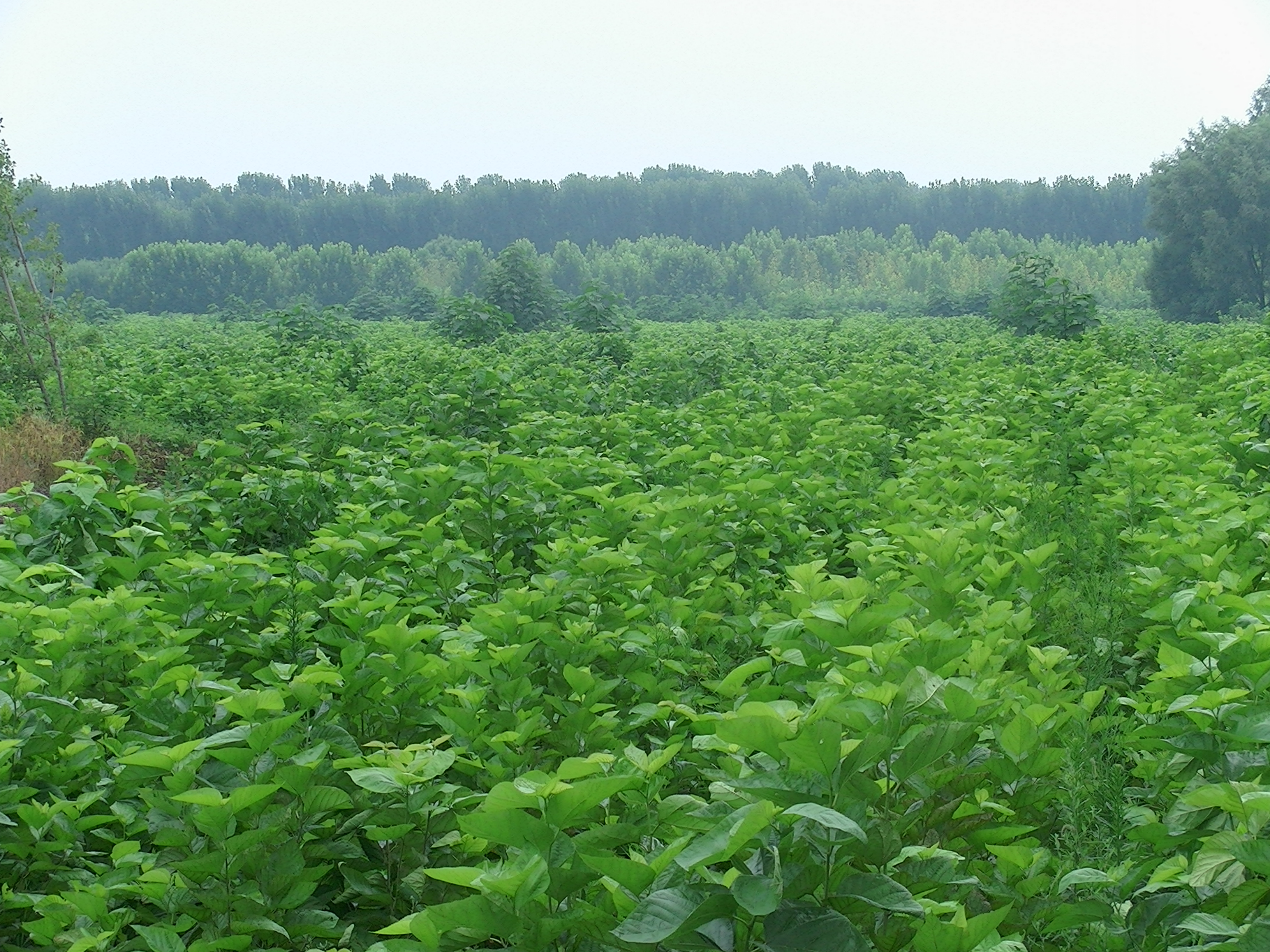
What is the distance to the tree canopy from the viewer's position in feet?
106

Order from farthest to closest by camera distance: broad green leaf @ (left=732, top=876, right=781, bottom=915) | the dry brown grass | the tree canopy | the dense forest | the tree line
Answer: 1. the dense forest
2. the tree line
3. the tree canopy
4. the dry brown grass
5. broad green leaf @ (left=732, top=876, right=781, bottom=915)

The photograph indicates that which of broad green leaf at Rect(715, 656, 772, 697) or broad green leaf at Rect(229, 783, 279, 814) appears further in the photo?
broad green leaf at Rect(715, 656, 772, 697)

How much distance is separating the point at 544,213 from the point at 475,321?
77.5 m

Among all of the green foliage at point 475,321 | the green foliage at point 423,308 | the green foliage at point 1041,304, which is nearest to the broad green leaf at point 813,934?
the green foliage at point 1041,304

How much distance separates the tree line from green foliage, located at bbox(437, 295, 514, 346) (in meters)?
28.6

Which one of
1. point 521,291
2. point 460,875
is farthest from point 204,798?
point 521,291

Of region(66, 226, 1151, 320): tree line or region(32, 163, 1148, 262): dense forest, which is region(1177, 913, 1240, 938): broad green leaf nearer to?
region(66, 226, 1151, 320): tree line

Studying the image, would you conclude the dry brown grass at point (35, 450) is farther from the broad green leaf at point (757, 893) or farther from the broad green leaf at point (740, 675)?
the broad green leaf at point (757, 893)

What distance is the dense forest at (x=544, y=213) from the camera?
286ft

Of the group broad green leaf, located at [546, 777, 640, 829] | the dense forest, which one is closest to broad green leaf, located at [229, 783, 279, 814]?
broad green leaf, located at [546, 777, 640, 829]

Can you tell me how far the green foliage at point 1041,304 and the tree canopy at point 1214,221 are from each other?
53.2 ft

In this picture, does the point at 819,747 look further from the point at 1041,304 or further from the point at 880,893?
the point at 1041,304

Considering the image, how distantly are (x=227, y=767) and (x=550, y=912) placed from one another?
43.1 inches

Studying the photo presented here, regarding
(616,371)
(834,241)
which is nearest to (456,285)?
(834,241)
